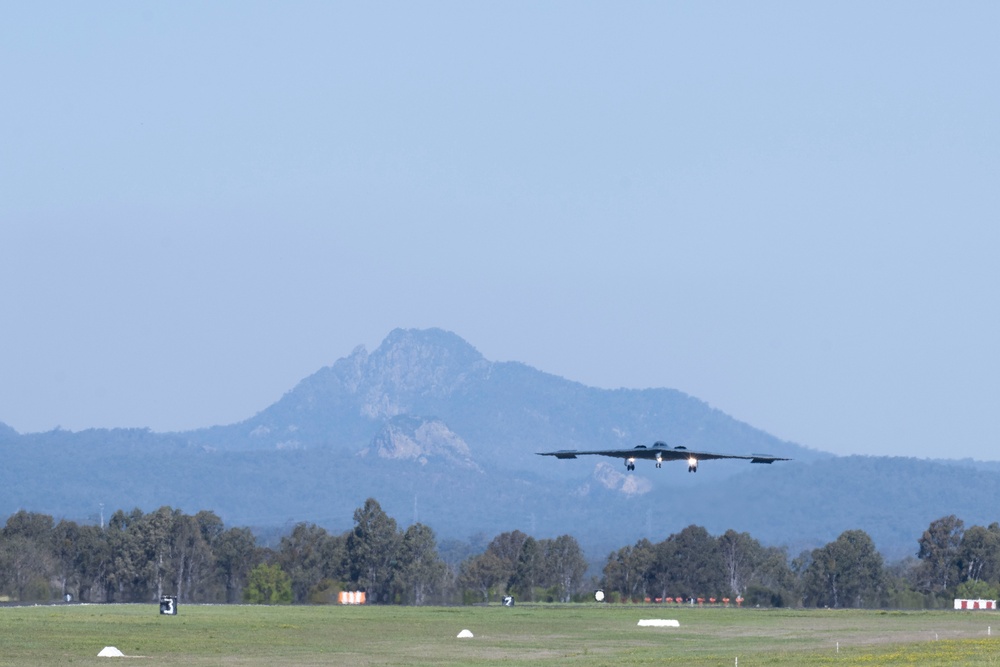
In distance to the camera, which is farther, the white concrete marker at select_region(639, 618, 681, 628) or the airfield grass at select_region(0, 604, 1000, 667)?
the white concrete marker at select_region(639, 618, 681, 628)

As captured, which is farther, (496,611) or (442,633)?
(496,611)

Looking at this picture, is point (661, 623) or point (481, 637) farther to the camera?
point (661, 623)

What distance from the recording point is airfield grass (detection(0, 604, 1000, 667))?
102250mm

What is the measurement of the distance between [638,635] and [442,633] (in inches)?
637

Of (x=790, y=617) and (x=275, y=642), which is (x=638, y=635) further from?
(x=790, y=617)

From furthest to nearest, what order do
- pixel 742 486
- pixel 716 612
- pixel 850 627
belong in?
pixel 716 612 → pixel 742 486 → pixel 850 627

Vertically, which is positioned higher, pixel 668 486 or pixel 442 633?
pixel 668 486

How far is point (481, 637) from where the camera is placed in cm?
13350

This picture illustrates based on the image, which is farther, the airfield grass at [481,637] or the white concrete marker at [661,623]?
the white concrete marker at [661,623]

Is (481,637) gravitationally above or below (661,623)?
below

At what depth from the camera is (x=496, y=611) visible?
631ft

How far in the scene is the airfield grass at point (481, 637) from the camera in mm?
102250

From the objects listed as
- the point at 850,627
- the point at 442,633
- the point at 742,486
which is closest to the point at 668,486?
the point at 742,486

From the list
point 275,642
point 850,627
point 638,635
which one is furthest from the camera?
point 850,627
